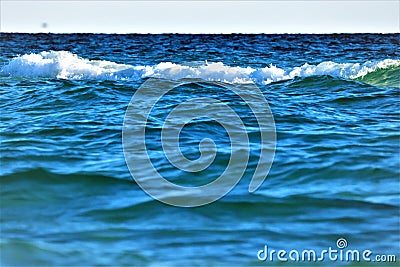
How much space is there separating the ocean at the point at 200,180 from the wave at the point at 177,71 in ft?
8.11

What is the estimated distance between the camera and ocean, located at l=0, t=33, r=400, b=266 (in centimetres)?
466

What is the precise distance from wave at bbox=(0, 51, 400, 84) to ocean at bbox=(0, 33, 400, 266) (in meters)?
2.47

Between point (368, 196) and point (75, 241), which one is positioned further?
point (368, 196)

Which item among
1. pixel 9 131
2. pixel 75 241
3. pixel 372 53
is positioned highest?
pixel 372 53

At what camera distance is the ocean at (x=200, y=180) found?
466cm

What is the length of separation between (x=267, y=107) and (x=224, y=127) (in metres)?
2.00

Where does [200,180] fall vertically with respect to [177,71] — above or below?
below

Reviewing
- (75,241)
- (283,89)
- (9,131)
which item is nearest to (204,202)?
(75,241)

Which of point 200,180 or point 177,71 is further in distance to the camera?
point 177,71

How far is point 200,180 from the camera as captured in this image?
6.38 m

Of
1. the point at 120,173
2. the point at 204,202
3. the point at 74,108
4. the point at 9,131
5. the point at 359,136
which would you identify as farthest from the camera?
the point at 74,108

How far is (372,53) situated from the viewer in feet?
77.0

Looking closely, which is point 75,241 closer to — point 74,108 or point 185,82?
point 74,108

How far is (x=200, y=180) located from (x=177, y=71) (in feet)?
31.2
